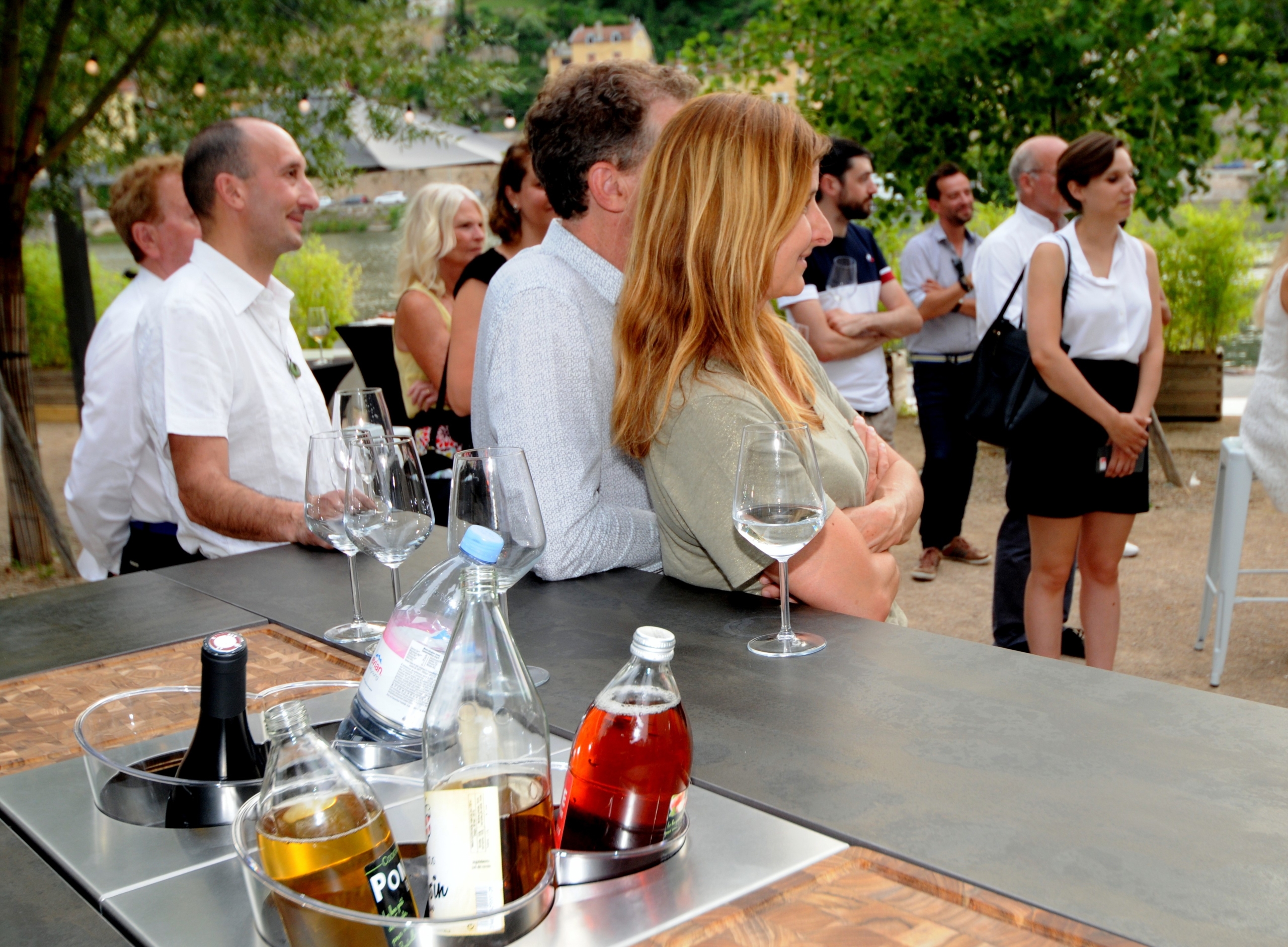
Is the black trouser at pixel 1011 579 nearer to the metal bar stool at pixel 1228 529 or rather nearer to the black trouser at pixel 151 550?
the metal bar stool at pixel 1228 529

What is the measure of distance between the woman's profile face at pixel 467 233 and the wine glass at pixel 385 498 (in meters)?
2.83

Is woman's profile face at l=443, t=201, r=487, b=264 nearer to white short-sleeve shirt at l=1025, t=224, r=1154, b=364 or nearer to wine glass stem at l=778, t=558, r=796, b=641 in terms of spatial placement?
white short-sleeve shirt at l=1025, t=224, r=1154, b=364

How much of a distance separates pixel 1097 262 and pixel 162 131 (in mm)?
4438

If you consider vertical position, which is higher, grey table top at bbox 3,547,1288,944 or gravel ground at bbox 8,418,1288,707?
grey table top at bbox 3,547,1288,944

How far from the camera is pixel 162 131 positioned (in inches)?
216

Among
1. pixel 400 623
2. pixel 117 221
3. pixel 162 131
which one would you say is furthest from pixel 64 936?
pixel 162 131

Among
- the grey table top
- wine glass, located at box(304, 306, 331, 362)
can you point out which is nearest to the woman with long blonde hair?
the grey table top

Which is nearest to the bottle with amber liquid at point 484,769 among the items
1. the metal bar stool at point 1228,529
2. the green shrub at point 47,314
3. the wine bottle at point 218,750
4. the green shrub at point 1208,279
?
the wine bottle at point 218,750

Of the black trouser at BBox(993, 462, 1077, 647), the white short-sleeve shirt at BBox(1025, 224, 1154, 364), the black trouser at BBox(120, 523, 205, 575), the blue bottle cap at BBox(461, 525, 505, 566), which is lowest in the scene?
the black trouser at BBox(993, 462, 1077, 647)

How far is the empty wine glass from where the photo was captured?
1.82 m

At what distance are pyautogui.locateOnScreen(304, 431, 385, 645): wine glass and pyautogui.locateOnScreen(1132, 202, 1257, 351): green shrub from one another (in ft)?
23.5

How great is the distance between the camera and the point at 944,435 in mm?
4965

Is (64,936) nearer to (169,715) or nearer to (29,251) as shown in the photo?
(169,715)

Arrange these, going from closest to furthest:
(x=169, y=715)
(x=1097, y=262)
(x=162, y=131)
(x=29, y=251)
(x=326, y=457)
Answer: (x=169, y=715), (x=326, y=457), (x=1097, y=262), (x=162, y=131), (x=29, y=251)
